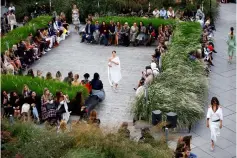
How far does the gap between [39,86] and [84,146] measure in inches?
198

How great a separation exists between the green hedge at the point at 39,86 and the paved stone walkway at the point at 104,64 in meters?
1.11

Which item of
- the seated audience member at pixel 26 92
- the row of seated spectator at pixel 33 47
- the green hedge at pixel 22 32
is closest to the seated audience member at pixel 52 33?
the row of seated spectator at pixel 33 47

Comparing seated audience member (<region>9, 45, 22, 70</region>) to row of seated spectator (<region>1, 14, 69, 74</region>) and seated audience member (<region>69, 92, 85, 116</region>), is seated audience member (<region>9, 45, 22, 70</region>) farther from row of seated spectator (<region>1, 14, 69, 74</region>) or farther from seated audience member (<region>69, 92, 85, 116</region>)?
seated audience member (<region>69, 92, 85, 116</region>)

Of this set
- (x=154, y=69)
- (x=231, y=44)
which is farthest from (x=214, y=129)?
(x=231, y=44)

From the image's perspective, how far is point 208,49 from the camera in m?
21.5

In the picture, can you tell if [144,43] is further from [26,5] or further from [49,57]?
[26,5]

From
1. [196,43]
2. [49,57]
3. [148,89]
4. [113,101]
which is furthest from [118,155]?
[49,57]

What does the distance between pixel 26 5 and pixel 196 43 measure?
38.5 ft

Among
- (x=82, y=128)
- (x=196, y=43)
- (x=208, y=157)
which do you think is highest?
(x=196, y=43)

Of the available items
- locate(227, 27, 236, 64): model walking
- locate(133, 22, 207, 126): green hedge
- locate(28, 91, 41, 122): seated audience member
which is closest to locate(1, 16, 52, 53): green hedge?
locate(28, 91, 41, 122): seated audience member

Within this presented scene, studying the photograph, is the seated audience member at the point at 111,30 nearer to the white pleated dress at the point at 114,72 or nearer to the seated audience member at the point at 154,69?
the white pleated dress at the point at 114,72

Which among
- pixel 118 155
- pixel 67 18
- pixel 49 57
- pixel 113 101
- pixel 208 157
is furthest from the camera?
pixel 67 18

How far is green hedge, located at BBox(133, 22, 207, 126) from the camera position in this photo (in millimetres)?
16453

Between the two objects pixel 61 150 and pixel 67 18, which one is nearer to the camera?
pixel 61 150
